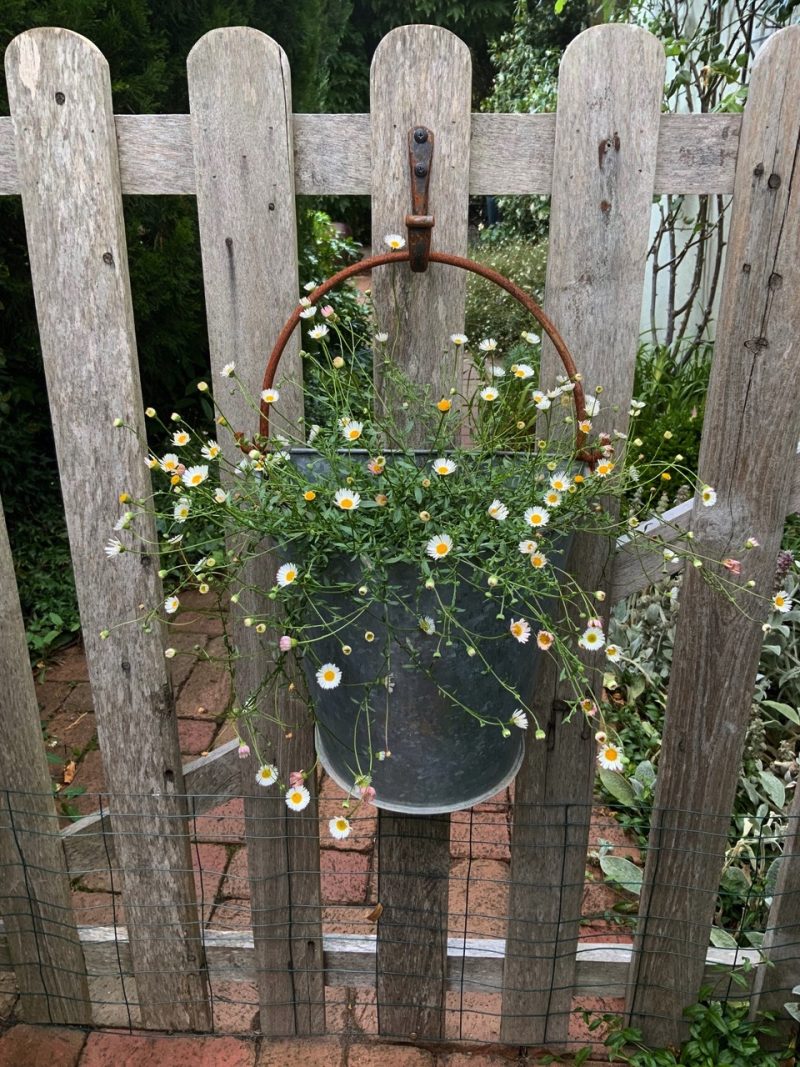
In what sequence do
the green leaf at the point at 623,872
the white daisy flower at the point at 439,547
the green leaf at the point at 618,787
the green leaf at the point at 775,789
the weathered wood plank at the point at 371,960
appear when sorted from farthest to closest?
1. the green leaf at the point at 618,787
2. the green leaf at the point at 775,789
3. the green leaf at the point at 623,872
4. the weathered wood plank at the point at 371,960
5. the white daisy flower at the point at 439,547

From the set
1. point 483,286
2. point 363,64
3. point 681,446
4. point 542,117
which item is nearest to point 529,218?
point 483,286

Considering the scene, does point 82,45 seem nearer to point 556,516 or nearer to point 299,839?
point 556,516

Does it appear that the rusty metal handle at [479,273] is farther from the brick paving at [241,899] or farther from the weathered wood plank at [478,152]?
the brick paving at [241,899]

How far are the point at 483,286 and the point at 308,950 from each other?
6.36m

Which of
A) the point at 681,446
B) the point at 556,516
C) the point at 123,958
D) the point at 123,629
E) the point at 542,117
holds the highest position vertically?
the point at 542,117

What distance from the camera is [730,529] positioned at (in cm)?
149

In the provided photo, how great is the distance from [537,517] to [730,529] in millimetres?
532

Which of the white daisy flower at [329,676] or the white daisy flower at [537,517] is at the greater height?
the white daisy flower at [537,517]

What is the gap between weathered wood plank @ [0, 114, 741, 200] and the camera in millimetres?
1297

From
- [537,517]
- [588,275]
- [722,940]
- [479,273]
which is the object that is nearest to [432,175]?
[479,273]

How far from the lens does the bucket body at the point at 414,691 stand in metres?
1.16

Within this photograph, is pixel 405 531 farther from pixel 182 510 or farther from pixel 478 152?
pixel 478 152

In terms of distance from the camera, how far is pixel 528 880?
5.76ft

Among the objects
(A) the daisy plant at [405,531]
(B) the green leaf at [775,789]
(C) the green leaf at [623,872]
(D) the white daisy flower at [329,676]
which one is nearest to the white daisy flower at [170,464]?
(A) the daisy plant at [405,531]
